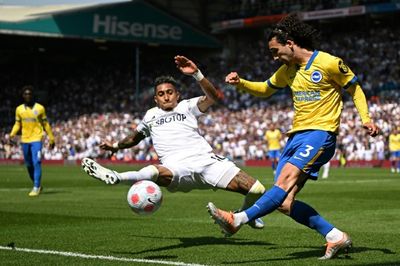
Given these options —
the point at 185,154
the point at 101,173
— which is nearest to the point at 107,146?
the point at 185,154

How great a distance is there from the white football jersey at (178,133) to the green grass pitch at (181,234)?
110cm

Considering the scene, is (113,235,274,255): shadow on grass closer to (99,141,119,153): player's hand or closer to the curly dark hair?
(99,141,119,153): player's hand

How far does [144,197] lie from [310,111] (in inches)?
80.9

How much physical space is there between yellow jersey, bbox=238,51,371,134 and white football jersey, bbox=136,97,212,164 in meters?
1.81

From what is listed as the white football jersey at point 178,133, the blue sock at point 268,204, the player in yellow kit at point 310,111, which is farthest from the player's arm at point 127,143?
the blue sock at point 268,204

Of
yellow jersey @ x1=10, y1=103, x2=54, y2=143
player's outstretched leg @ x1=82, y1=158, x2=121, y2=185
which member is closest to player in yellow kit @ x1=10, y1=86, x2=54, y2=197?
yellow jersey @ x1=10, y1=103, x2=54, y2=143

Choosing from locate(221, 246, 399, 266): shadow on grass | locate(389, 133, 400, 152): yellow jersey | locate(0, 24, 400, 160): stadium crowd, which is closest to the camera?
locate(221, 246, 399, 266): shadow on grass

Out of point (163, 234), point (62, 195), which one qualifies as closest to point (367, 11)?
point (62, 195)

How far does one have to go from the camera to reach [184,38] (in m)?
61.6

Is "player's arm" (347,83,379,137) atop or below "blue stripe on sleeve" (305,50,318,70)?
below

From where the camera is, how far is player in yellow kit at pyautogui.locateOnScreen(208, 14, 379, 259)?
836 cm

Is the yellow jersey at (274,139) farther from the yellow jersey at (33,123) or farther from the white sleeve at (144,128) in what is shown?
the white sleeve at (144,128)

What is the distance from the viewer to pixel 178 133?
10.2 meters

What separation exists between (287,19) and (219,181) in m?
2.25
